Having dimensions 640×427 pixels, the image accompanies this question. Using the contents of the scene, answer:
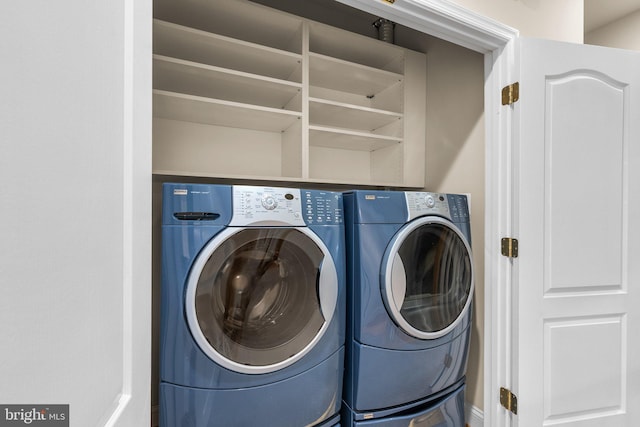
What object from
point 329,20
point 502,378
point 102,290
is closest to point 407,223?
point 502,378

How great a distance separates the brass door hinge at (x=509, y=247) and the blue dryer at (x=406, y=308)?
0.16 meters

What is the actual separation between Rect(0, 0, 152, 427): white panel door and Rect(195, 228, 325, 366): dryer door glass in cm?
49

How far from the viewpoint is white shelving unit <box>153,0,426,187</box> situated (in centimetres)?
158

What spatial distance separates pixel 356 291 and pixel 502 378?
86 centimetres

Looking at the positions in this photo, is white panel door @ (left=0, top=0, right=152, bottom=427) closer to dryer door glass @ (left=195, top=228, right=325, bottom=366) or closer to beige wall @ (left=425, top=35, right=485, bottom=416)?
dryer door glass @ (left=195, top=228, right=325, bottom=366)

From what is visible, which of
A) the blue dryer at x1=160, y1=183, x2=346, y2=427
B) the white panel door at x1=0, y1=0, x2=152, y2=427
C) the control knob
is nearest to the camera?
the white panel door at x1=0, y1=0, x2=152, y2=427

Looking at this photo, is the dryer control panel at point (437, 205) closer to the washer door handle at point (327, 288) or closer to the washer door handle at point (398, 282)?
the washer door handle at point (398, 282)

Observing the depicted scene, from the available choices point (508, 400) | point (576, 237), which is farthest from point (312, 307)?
point (576, 237)

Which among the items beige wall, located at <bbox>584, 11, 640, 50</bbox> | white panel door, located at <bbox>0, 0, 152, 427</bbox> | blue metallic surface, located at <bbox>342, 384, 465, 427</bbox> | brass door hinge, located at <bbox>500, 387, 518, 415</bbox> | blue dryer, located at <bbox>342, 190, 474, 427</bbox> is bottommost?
blue metallic surface, located at <bbox>342, 384, 465, 427</bbox>

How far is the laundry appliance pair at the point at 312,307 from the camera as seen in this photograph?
3.49 ft

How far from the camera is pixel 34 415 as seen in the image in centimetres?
31

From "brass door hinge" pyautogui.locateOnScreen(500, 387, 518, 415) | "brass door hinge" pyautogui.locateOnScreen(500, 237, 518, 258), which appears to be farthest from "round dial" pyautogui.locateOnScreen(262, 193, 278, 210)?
"brass door hinge" pyautogui.locateOnScreen(500, 387, 518, 415)

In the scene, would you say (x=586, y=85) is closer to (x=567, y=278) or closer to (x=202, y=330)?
(x=567, y=278)

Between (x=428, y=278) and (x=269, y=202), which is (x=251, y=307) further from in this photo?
(x=428, y=278)
